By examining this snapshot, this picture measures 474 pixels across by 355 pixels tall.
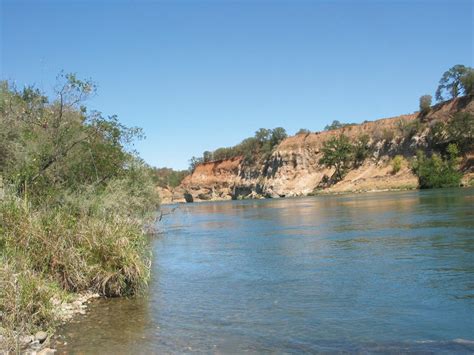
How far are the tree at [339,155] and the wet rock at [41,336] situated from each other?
102 m

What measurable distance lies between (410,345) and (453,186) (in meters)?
75.8

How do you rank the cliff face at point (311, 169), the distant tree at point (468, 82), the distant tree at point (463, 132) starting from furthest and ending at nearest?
the cliff face at point (311, 169) < the distant tree at point (468, 82) < the distant tree at point (463, 132)

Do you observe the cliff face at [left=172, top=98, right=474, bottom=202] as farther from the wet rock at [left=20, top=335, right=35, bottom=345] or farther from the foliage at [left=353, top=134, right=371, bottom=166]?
the wet rock at [left=20, top=335, right=35, bottom=345]

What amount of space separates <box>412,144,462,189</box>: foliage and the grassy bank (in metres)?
68.0

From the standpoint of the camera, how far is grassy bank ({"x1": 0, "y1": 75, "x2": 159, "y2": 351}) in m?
9.88

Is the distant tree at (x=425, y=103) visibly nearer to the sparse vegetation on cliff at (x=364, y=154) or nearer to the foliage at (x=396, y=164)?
the sparse vegetation on cliff at (x=364, y=154)

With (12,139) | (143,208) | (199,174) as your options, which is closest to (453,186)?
(143,208)

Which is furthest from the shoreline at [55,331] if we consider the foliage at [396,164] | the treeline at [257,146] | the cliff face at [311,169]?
the treeline at [257,146]

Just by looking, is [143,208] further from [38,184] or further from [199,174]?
[199,174]

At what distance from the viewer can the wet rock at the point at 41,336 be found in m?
9.20

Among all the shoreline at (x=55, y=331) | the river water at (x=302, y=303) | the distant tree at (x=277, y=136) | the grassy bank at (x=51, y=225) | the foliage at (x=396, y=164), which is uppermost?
the distant tree at (x=277, y=136)

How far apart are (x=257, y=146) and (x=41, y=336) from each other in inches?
5282

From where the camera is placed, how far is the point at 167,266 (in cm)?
2005

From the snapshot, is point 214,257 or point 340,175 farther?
point 340,175
